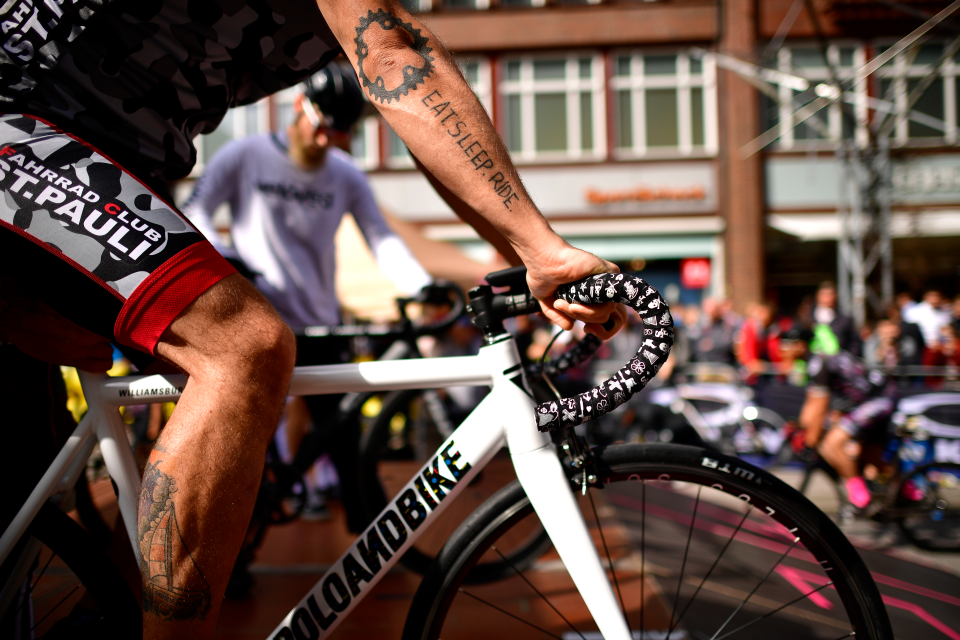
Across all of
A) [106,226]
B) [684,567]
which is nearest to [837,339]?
[684,567]

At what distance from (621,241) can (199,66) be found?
16.1 m

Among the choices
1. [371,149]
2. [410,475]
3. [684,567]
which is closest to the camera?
[684,567]

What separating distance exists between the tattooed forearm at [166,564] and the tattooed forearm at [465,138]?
2.33 ft

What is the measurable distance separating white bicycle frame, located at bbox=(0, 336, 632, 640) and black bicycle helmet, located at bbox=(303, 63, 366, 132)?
151 centimetres

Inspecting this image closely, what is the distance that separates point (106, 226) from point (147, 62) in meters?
0.38

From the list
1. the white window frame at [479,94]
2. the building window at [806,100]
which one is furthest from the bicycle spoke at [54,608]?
the building window at [806,100]

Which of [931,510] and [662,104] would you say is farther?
[662,104]

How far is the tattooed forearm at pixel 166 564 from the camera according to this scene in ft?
3.28

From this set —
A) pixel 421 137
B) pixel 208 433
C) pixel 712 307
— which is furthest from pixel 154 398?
pixel 712 307

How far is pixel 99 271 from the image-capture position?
0.99 metres

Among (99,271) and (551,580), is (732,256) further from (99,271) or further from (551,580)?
(99,271)

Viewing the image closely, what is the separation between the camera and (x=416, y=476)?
4.17 feet

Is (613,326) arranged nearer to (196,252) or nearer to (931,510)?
(196,252)

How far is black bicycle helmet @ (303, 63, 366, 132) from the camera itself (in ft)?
7.91
